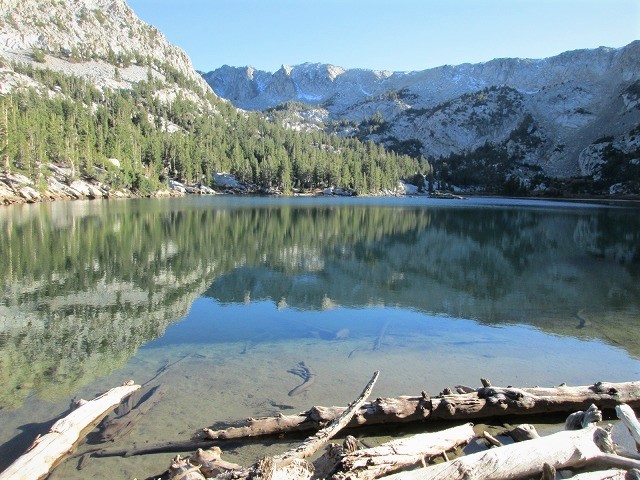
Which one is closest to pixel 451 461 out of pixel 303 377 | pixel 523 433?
pixel 523 433

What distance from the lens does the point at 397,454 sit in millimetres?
5613

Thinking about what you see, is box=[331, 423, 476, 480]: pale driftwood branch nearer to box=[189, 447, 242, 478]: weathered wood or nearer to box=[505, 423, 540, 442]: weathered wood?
box=[505, 423, 540, 442]: weathered wood

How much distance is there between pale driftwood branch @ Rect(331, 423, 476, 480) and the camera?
5.12m

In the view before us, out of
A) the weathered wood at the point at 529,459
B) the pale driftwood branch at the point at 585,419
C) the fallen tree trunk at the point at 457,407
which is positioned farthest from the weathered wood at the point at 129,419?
the pale driftwood branch at the point at 585,419

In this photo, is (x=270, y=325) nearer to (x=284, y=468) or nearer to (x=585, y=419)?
(x=284, y=468)

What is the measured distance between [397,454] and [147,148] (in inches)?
5637

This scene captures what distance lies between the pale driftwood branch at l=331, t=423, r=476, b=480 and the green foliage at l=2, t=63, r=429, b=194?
87.9 meters

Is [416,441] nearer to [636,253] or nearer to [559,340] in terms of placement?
[559,340]

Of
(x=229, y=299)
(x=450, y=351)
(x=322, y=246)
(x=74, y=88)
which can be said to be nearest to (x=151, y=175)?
(x=74, y=88)

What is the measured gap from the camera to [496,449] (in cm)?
568

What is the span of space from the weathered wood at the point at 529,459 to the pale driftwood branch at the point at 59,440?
4.94 meters

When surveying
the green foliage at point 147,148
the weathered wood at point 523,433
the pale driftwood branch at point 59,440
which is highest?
the green foliage at point 147,148

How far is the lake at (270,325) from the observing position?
8.73 m

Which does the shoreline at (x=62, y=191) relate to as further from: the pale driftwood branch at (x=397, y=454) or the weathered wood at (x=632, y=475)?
the weathered wood at (x=632, y=475)
